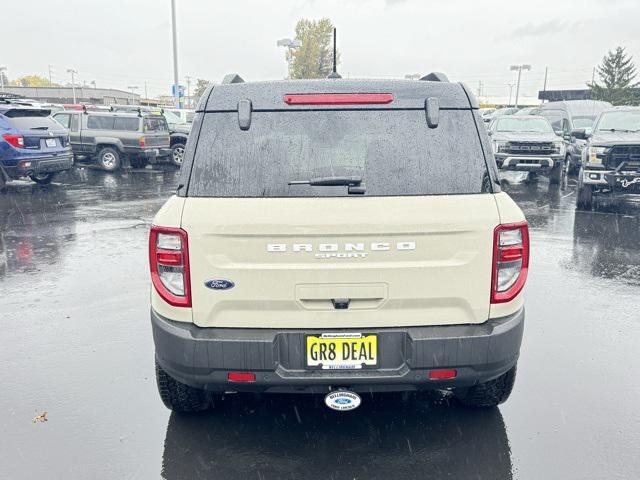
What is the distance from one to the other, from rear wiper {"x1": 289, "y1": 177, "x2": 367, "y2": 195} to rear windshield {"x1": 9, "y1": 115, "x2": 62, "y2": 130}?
12.9m

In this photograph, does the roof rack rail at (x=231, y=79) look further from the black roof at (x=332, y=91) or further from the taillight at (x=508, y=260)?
the taillight at (x=508, y=260)

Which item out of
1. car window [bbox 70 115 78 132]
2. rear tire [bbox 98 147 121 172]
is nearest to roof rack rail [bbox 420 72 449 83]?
rear tire [bbox 98 147 121 172]

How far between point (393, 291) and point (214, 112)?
1279 millimetres

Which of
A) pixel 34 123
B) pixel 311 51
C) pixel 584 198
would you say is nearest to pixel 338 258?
pixel 584 198

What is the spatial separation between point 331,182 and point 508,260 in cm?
98

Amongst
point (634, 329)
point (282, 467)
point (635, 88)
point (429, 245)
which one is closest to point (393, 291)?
point (429, 245)

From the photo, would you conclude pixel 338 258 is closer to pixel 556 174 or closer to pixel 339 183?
pixel 339 183

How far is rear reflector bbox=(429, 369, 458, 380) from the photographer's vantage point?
300cm

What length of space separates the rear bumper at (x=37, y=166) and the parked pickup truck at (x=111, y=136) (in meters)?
4.39

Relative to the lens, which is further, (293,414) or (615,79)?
(615,79)

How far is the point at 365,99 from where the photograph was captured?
3.10 m

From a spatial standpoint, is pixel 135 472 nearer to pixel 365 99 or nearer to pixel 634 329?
pixel 365 99

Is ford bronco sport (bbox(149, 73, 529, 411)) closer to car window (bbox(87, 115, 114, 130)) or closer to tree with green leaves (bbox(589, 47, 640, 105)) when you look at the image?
car window (bbox(87, 115, 114, 130))

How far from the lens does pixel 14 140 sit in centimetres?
1362
